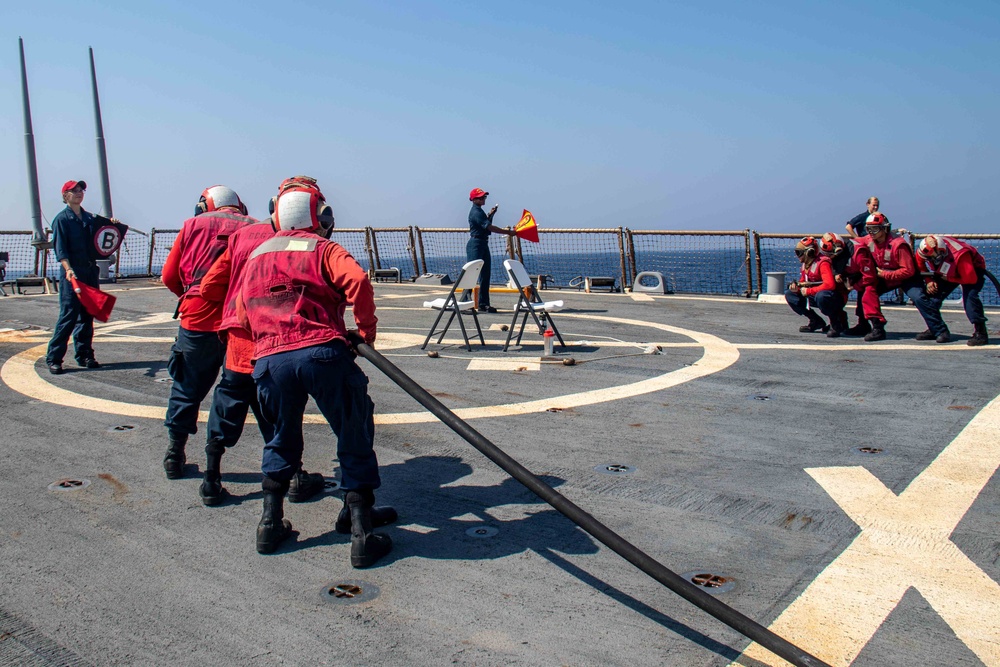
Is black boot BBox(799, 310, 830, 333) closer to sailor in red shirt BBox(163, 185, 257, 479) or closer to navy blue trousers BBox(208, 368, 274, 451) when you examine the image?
sailor in red shirt BBox(163, 185, 257, 479)

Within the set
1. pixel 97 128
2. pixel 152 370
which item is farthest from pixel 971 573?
pixel 97 128

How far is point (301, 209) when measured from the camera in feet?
12.9

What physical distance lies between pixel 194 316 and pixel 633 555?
10.7 feet

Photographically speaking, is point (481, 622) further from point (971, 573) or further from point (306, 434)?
point (306, 434)

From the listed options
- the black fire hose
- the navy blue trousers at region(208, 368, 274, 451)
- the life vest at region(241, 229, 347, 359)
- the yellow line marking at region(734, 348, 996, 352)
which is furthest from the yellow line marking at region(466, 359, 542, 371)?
the black fire hose

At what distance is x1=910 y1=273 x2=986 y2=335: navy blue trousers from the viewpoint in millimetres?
9242

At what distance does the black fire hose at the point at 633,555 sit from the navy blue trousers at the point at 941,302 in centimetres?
780

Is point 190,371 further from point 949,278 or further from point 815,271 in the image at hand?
point 949,278

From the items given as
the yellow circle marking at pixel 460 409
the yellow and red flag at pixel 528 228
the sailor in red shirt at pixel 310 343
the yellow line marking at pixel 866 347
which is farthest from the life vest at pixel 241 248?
the yellow and red flag at pixel 528 228

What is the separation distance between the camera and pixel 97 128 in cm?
2391

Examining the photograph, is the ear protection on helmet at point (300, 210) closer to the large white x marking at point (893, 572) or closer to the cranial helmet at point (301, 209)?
the cranial helmet at point (301, 209)

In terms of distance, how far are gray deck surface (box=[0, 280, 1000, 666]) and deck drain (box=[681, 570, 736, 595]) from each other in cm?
7

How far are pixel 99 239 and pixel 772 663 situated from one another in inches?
311

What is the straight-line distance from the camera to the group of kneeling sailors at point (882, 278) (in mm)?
9305
